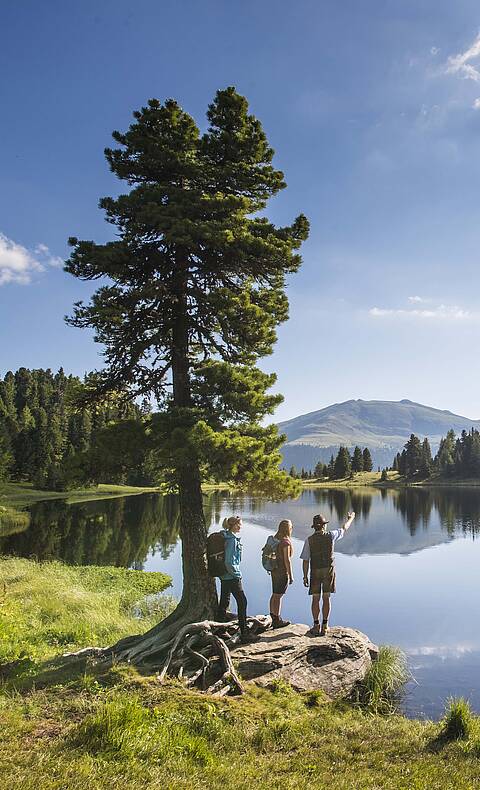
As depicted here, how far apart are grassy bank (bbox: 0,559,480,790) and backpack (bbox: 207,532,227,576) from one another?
3.01m

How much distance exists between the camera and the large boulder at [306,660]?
37.3ft

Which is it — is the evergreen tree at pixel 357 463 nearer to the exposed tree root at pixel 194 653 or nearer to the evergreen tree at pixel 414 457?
the evergreen tree at pixel 414 457

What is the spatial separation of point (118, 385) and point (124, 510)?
2316 inches

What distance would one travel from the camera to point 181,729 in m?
8.00

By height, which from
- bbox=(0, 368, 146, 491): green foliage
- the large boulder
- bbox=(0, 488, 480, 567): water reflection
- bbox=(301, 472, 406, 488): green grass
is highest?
bbox=(0, 368, 146, 491): green foliage

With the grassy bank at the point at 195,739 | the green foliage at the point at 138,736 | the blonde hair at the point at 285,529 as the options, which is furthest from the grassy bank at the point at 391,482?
the green foliage at the point at 138,736

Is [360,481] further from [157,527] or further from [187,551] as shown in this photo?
[187,551]

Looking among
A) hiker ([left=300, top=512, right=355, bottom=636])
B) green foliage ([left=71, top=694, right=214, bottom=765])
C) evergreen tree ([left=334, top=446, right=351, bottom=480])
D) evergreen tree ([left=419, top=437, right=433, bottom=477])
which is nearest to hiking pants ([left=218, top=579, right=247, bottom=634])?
hiker ([left=300, top=512, right=355, bottom=636])

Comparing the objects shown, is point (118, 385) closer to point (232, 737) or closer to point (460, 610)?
point (232, 737)

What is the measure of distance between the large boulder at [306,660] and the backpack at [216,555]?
1.87m

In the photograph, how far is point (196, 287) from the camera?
14.7 meters

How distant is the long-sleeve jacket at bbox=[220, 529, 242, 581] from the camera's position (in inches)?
481

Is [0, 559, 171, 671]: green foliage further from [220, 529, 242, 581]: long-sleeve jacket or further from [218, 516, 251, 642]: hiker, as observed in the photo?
[220, 529, 242, 581]: long-sleeve jacket

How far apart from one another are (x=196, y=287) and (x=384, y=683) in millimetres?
12125
